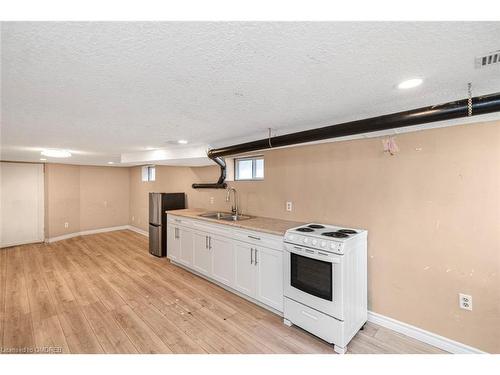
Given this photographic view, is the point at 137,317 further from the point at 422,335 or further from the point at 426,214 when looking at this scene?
the point at 426,214

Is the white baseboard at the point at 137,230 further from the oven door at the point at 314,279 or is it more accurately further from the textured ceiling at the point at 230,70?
the oven door at the point at 314,279

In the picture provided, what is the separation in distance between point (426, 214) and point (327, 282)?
1.15 m

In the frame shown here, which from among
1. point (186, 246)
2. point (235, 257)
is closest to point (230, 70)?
point (235, 257)

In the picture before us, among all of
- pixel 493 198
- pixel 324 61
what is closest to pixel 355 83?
pixel 324 61

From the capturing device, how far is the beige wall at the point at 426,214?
6.01 feet

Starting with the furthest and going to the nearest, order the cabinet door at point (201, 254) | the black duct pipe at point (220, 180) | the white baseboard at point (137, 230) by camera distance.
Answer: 1. the white baseboard at point (137, 230)
2. the black duct pipe at point (220, 180)
3. the cabinet door at point (201, 254)

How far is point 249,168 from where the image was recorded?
149 inches

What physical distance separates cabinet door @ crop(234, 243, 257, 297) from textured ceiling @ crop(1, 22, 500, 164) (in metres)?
1.68

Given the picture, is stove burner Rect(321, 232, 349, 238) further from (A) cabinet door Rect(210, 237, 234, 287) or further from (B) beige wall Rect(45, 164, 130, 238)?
(B) beige wall Rect(45, 164, 130, 238)

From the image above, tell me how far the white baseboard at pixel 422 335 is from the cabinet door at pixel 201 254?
7.27ft

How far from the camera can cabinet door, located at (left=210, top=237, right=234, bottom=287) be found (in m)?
3.06

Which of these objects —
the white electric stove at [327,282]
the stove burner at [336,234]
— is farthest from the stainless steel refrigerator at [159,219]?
the stove burner at [336,234]

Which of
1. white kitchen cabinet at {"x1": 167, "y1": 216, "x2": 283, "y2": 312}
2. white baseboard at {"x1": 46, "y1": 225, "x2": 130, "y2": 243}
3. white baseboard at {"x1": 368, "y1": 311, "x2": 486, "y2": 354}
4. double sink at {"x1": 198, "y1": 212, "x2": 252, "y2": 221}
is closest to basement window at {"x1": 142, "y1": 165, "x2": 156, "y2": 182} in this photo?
white baseboard at {"x1": 46, "y1": 225, "x2": 130, "y2": 243}
